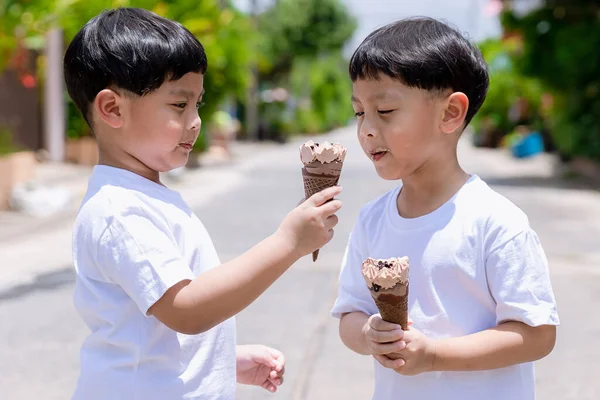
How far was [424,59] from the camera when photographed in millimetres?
1921

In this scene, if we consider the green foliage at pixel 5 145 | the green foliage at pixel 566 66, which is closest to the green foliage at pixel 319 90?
the green foliage at pixel 566 66

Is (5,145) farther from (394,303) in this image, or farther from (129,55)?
(394,303)

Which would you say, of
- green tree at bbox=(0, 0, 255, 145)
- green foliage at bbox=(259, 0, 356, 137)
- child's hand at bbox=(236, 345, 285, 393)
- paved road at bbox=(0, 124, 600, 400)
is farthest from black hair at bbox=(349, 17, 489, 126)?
green foliage at bbox=(259, 0, 356, 137)

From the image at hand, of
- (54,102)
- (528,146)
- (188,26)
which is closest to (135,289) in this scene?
(188,26)

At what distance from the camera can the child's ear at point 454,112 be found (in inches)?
77.7

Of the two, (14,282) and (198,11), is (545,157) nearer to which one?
(198,11)

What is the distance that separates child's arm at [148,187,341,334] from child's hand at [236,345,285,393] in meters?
0.44

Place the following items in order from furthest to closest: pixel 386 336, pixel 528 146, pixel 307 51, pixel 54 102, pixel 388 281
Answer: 1. pixel 307 51
2. pixel 528 146
3. pixel 54 102
4. pixel 386 336
5. pixel 388 281

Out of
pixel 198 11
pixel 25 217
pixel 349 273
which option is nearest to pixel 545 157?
pixel 198 11

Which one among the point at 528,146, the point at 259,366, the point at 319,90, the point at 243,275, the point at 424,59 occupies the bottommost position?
the point at 319,90

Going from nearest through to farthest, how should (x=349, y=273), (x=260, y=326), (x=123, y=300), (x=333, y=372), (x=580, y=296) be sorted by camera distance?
1. (x=123, y=300)
2. (x=349, y=273)
3. (x=333, y=372)
4. (x=260, y=326)
5. (x=580, y=296)

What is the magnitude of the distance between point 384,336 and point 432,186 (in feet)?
1.46

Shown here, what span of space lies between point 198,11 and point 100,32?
16.1 meters

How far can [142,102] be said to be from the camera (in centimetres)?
192
